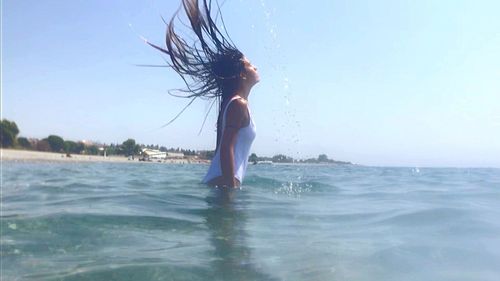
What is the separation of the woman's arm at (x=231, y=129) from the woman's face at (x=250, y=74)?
0.54m

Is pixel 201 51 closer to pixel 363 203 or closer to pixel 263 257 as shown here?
pixel 363 203

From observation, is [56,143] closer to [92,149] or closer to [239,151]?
[92,149]

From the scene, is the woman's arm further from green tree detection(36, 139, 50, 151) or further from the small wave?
green tree detection(36, 139, 50, 151)

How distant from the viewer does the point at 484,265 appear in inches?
128

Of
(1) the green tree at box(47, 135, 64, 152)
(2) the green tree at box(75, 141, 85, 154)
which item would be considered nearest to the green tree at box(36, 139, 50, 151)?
(1) the green tree at box(47, 135, 64, 152)

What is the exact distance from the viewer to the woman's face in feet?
20.1

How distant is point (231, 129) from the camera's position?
5594mm

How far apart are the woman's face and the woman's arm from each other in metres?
0.54

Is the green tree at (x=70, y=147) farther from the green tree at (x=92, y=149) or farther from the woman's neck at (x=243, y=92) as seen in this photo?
the woman's neck at (x=243, y=92)

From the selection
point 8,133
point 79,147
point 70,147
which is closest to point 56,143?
point 70,147

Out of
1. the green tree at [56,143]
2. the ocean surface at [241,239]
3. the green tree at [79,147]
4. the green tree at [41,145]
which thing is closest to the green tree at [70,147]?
the green tree at [79,147]

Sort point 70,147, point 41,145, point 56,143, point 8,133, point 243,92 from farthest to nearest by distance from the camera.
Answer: point 70,147
point 56,143
point 41,145
point 8,133
point 243,92

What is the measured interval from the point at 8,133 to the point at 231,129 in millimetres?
27307

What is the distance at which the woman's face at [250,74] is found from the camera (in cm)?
613
